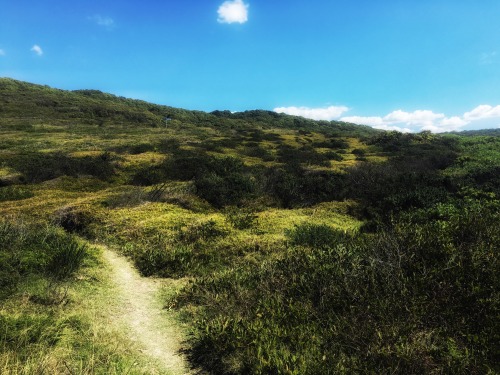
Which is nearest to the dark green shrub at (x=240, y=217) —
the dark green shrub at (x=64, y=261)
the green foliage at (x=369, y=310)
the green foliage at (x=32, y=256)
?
the green foliage at (x=369, y=310)

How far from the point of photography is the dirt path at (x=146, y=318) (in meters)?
6.36

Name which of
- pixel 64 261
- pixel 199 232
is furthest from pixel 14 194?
pixel 199 232

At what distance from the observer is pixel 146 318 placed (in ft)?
25.7

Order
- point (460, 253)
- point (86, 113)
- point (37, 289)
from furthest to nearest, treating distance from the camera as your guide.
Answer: point (86, 113), point (37, 289), point (460, 253)

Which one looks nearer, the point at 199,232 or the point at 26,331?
Result: the point at 26,331

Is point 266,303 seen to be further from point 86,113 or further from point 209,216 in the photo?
point 86,113

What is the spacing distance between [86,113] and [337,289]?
9877cm

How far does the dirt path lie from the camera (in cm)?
636

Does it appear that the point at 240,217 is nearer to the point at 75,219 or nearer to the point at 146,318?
the point at 75,219

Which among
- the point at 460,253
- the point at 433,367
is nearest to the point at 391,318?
the point at 433,367

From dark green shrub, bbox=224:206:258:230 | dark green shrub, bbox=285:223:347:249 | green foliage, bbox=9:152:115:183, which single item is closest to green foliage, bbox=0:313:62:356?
dark green shrub, bbox=285:223:347:249

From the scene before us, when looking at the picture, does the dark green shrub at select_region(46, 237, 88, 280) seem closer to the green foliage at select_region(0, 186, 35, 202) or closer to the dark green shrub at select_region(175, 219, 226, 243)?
the dark green shrub at select_region(175, 219, 226, 243)

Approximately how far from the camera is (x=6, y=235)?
1025cm

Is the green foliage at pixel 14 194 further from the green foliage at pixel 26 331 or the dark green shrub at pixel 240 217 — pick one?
the green foliage at pixel 26 331
